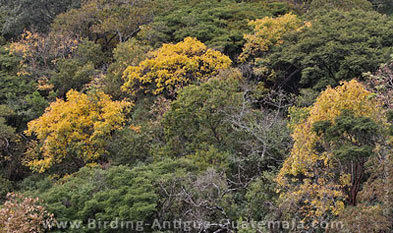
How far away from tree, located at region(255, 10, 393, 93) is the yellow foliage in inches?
22.1

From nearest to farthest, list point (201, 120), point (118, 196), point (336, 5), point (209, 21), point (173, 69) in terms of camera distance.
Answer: point (118, 196) → point (201, 120) → point (173, 69) → point (209, 21) → point (336, 5)

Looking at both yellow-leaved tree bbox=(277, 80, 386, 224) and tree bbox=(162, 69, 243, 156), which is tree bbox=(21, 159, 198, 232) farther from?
yellow-leaved tree bbox=(277, 80, 386, 224)

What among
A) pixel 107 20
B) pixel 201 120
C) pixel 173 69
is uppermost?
pixel 107 20

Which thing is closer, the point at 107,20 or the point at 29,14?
the point at 107,20

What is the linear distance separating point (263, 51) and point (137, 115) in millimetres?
6509

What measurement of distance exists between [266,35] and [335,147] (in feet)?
34.5

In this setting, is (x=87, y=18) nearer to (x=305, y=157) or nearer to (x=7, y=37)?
(x=7, y=37)

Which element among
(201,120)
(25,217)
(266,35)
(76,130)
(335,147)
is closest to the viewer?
(335,147)

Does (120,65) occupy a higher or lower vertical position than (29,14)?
lower

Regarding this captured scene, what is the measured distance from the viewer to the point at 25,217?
7.95 m

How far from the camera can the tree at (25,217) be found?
773 cm

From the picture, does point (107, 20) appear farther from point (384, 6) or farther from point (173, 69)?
point (384, 6)

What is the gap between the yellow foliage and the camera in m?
17.2

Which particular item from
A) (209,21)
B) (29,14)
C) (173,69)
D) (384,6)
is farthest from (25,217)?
(384,6)
